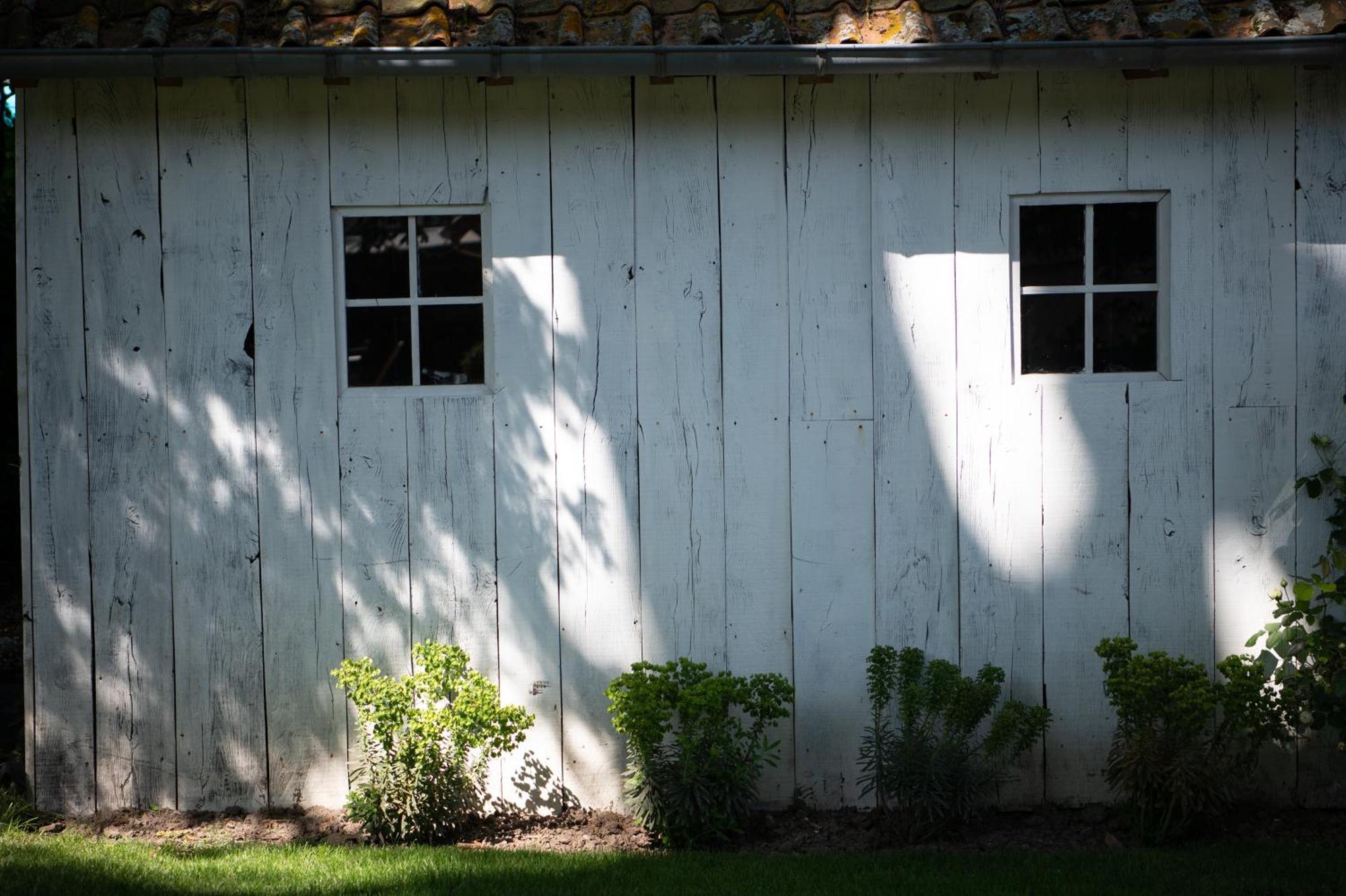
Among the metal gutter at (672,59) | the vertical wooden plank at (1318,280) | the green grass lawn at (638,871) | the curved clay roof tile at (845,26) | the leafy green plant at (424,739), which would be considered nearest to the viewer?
the green grass lawn at (638,871)

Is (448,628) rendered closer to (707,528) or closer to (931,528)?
(707,528)

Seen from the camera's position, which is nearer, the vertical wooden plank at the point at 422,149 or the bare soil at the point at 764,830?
the bare soil at the point at 764,830

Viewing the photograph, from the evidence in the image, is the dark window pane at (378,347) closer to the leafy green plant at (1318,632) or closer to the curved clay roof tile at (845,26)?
the curved clay roof tile at (845,26)

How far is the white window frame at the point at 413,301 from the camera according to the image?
472 centimetres

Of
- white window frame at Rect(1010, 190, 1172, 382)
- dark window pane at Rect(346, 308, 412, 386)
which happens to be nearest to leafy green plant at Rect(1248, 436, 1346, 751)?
white window frame at Rect(1010, 190, 1172, 382)

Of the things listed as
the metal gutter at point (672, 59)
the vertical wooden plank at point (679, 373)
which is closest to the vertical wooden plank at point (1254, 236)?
the metal gutter at point (672, 59)

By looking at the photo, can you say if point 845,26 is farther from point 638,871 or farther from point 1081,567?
point 638,871

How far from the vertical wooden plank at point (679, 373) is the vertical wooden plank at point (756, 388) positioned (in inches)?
2.0

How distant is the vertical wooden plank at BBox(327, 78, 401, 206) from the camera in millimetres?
4680

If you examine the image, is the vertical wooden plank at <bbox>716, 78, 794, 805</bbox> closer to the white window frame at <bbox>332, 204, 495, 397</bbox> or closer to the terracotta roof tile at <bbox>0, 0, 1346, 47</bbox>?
the terracotta roof tile at <bbox>0, 0, 1346, 47</bbox>

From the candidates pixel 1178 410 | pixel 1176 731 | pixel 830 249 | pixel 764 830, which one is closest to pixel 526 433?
pixel 830 249

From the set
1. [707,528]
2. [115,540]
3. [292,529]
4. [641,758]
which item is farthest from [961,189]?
[115,540]

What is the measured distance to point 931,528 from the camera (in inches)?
187

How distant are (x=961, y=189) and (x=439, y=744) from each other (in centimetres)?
328
